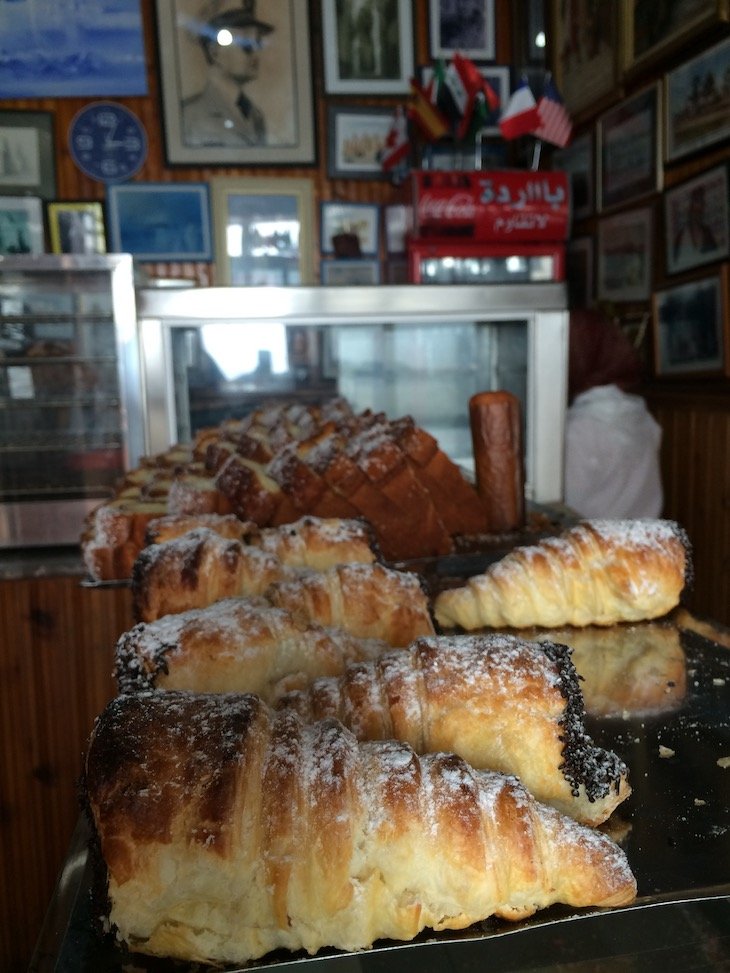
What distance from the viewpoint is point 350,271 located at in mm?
5957

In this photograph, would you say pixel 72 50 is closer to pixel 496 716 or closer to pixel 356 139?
pixel 356 139

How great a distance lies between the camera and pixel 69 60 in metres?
5.38

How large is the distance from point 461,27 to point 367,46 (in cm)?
76

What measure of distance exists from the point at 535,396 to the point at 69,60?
4.81m

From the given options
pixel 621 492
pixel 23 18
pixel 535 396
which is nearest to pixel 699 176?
pixel 621 492

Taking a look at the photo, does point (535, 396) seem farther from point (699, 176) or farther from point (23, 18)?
point (23, 18)

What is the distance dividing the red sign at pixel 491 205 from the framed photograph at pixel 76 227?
8.31 ft

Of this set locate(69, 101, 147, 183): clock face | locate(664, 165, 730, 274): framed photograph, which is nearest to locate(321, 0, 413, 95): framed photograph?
locate(69, 101, 147, 183): clock face

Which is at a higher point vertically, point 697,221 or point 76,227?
point 76,227

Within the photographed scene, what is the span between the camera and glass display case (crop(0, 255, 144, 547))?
290 centimetres

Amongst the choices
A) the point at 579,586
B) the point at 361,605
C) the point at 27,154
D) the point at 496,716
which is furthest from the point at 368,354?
the point at 27,154

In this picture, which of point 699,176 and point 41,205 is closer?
point 699,176

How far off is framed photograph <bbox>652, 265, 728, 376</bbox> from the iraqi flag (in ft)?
4.08

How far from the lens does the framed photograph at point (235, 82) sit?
544 cm
